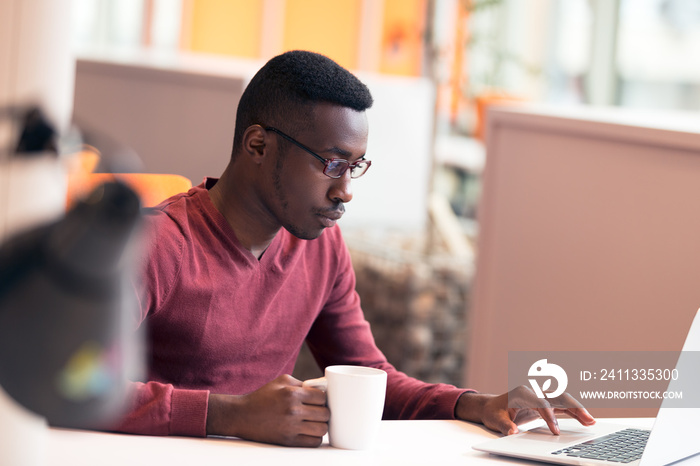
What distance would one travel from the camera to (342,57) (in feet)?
18.9

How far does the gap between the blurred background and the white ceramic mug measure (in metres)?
0.40

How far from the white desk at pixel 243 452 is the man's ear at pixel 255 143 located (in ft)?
1.51

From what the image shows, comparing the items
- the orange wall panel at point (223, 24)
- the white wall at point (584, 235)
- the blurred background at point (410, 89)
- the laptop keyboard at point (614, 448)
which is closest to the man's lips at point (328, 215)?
the blurred background at point (410, 89)

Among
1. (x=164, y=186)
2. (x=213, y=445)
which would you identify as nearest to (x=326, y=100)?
(x=164, y=186)

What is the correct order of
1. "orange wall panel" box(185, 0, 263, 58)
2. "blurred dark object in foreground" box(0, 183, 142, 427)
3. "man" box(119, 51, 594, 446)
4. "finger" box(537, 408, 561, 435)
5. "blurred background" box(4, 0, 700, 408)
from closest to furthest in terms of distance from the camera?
"blurred dark object in foreground" box(0, 183, 142, 427) → "finger" box(537, 408, 561, 435) → "man" box(119, 51, 594, 446) → "blurred background" box(4, 0, 700, 408) → "orange wall panel" box(185, 0, 263, 58)

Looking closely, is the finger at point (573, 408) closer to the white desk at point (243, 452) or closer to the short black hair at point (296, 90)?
the white desk at point (243, 452)

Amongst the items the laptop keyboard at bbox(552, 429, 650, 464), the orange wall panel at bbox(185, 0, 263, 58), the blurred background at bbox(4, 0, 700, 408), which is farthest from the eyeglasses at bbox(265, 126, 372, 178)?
the orange wall panel at bbox(185, 0, 263, 58)

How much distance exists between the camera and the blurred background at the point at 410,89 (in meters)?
2.06

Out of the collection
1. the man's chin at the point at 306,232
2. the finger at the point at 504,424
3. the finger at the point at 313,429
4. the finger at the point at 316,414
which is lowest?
the finger at the point at 504,424

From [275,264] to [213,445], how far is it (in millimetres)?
421

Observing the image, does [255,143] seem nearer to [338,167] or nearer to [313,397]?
[338,167]

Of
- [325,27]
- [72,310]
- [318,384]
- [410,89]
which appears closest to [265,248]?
[318,384]

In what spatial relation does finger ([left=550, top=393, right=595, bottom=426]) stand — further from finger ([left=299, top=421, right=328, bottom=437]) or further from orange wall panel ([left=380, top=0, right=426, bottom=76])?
orange wall panel ([left=380, top=0, right=426, bottom=76])

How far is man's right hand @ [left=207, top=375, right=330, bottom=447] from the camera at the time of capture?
36.3 inches
